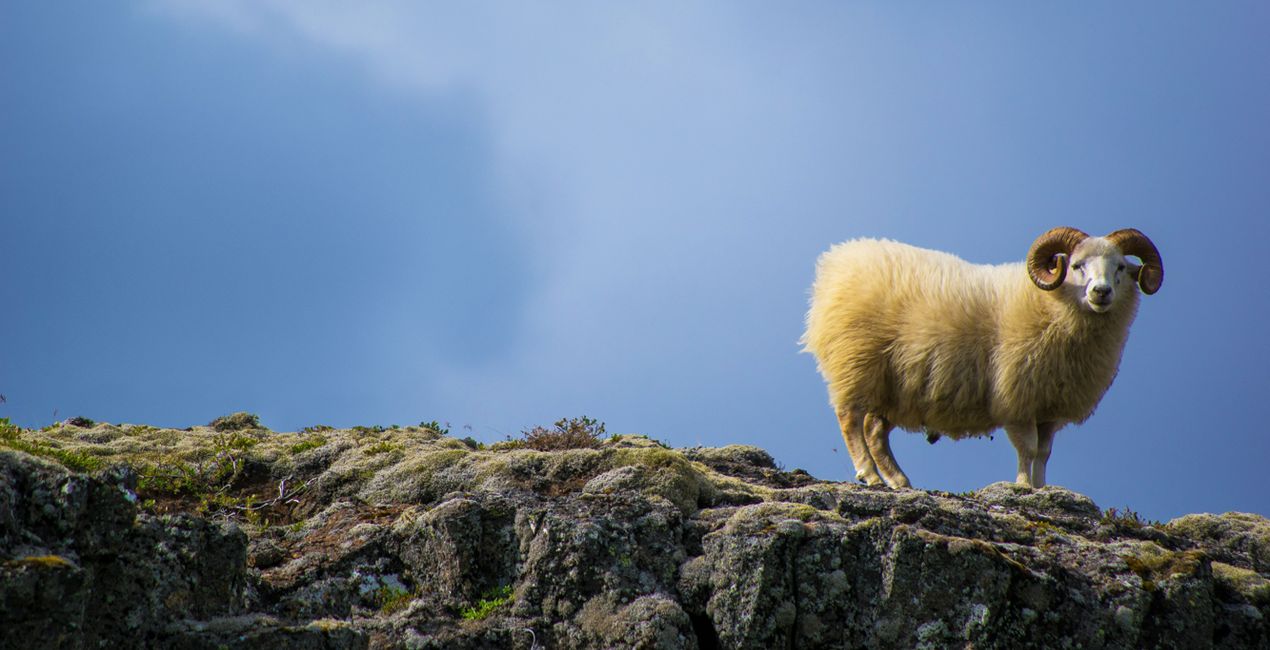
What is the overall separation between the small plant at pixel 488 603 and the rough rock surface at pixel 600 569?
0.02m

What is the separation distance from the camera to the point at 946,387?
41.9 ft

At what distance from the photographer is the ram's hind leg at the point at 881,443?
1327 cm

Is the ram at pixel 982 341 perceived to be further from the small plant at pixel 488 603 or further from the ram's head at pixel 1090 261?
the small plant at pixel 488 603

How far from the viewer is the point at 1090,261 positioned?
12.4 meters

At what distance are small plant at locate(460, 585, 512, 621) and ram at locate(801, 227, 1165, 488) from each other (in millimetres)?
6597

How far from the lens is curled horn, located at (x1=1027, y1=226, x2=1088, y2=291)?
12.4 m

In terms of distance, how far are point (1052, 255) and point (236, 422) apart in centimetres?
1032

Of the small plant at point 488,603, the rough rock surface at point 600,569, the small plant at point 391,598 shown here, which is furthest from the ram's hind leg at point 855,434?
the small plant at point 391,598

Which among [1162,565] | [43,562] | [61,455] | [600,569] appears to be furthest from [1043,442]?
[43,562]

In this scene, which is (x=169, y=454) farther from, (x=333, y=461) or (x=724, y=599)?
(x=724, y=599)

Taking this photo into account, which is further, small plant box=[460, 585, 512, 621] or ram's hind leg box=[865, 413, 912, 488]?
ram's hind leg box=[865, 413, 912, 488]

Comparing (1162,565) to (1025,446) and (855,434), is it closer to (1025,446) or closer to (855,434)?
(1025,446)

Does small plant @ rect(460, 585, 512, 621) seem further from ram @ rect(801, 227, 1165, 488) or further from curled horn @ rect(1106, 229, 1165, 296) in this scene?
curled horn @ rect(1106, 229, 1165, 296)

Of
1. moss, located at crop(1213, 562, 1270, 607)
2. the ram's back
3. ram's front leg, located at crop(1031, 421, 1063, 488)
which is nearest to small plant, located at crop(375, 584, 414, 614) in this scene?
moss, located at crop(1213, 562, 1270, 607)
